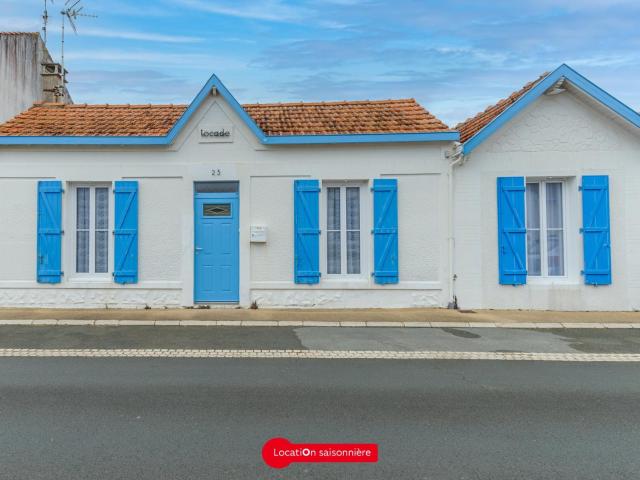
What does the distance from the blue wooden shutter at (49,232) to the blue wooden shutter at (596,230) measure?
10.8 metres

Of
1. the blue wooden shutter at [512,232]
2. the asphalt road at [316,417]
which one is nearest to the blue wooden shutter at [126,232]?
the asphalt road at [316,417]

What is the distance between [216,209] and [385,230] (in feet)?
11.7

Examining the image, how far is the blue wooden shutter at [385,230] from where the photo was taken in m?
9.78

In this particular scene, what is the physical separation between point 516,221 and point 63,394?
852 centimetres

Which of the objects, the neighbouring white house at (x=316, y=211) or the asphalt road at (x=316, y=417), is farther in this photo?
the neighbouring white house at (x=316, y=211)

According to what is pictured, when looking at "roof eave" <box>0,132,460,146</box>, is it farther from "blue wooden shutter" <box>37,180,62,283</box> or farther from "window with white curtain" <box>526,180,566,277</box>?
"window with white curtain" <box>526,180,566,277</box>

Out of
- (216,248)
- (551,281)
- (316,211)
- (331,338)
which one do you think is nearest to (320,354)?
(331,338)

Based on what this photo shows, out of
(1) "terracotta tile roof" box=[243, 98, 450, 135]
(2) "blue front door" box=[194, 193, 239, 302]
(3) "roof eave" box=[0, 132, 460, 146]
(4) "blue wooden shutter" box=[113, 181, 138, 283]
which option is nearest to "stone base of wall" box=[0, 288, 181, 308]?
(4) "blue wooden shutter" box=[113, 181, 138, 283]

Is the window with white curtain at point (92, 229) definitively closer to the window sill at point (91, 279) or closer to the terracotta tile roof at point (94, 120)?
the window sill at point (91, 279)

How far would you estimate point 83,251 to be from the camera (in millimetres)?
10188

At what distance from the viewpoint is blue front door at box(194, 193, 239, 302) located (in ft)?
32.6

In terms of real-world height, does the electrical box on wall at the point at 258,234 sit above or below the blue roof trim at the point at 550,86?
below

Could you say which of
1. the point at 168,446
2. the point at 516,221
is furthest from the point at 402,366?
the point at 516,221

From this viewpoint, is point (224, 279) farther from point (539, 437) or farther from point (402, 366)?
point (539, 437)
